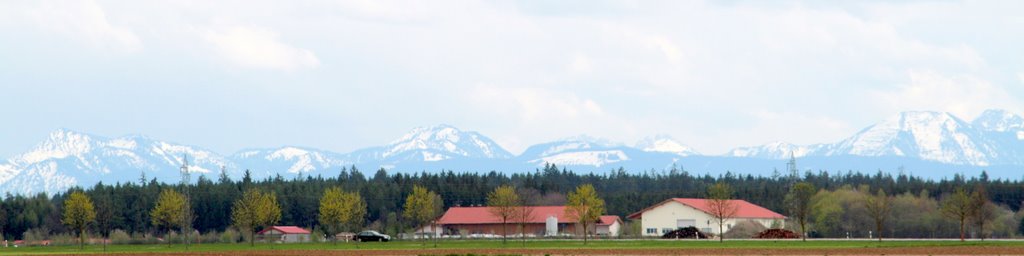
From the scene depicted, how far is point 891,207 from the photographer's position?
138 meters

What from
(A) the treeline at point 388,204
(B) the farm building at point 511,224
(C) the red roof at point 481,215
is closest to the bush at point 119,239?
(A) the treeline at point 388,204

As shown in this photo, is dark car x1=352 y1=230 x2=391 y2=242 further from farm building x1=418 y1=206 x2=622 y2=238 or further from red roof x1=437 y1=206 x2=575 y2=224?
red roof x1=437 y1=206 x2=575 y2=224

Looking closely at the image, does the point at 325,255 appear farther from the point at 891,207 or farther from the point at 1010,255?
the point at 891,207

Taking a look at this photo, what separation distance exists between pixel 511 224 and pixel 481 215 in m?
9.34

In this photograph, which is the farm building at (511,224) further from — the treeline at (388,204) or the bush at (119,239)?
the bush at (119,239)

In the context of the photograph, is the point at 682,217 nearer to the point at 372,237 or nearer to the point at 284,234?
the point at 372,237

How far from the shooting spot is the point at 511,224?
152 metres

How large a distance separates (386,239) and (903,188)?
74.4 meters

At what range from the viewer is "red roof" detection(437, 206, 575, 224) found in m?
156

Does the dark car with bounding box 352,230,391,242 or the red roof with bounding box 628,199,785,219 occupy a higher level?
the red roof with bounding box 628,199,785,219

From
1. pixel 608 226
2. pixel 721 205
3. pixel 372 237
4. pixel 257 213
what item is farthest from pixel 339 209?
pixel 608 226

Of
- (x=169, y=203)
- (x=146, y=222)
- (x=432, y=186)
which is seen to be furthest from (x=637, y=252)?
(x=432, y=186)

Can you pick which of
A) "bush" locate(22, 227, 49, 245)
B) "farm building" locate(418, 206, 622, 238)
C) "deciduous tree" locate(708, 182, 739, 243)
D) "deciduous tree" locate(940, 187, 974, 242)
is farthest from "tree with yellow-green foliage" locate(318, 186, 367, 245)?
"deciduous tree" locate(940, 187, 974, 242)

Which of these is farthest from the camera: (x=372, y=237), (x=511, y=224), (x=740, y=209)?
(x=511, y=224)
